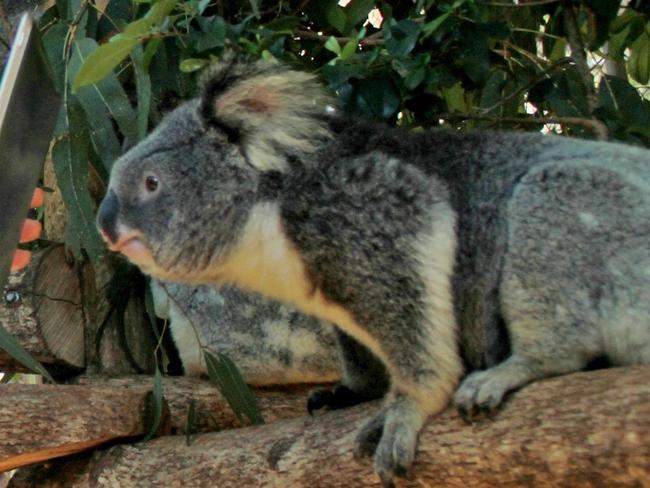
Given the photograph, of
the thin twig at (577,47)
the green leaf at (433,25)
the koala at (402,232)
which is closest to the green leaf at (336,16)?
the green leaf at (433,25)

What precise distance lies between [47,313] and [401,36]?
1576 millimetres

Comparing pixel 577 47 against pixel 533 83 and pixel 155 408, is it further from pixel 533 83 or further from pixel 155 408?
pixel 155 408

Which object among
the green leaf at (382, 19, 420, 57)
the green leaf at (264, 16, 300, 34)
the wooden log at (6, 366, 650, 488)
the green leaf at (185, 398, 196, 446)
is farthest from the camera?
the green leaf at (264, 16, 300, 34)

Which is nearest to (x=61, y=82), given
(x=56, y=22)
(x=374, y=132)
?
(x=56, y=22)

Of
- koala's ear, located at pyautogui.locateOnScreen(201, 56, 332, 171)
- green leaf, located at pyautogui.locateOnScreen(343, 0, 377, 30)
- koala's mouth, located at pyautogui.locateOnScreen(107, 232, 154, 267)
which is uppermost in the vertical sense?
green leaf, located at pyautogui.locateOnScreen(343, 0, 377, 30)

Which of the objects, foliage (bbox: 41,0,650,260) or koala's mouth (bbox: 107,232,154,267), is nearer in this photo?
koala's mouth (bbox: 107,232,154,267)

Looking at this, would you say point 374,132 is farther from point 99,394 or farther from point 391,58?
point 99,394

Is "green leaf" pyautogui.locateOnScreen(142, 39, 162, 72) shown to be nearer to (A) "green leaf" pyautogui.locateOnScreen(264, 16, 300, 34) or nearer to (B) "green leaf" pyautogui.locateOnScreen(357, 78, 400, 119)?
(A) "green leaf" pyautogui.locateOnScreen(264, 16, 300, 34)

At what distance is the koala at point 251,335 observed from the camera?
3.67 meters

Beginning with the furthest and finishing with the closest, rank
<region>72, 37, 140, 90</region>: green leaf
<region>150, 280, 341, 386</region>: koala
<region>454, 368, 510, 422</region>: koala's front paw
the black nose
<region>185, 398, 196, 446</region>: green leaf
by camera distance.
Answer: <region>150, 280, 341, 386</region>: koala → <region>185, 398, 196, 446</region>: green leaf → <region>72, 37, 140, 90</region>: green leaf → the black nose → <region>454, 368, 510, 422</region>: koala's front paw

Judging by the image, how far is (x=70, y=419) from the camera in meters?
3.02

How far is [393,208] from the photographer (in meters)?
2.70

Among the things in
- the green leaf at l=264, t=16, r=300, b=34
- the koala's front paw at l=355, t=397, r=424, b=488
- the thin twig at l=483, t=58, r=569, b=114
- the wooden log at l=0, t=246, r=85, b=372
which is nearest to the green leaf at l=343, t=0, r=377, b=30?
the green leaf at l=264, t=16, r=300, b=34

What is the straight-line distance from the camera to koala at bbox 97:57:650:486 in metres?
2.52
